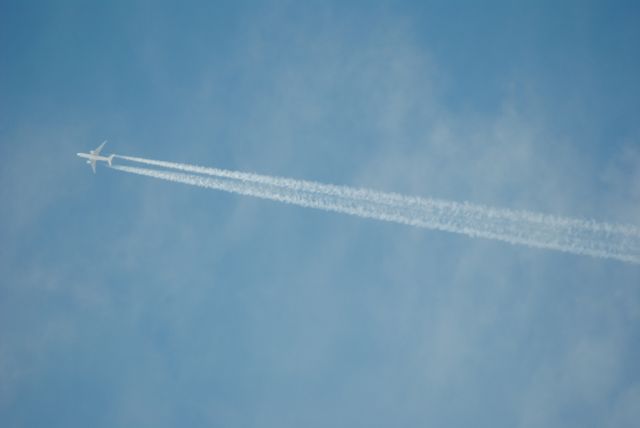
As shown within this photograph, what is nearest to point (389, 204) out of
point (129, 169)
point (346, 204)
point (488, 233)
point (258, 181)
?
point (346, 204)

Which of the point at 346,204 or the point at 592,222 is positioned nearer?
the point at 592,222

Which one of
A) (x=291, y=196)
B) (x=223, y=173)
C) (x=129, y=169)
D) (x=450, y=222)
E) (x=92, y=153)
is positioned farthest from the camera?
(x=92, y=153)

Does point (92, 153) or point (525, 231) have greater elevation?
point (92, 153)

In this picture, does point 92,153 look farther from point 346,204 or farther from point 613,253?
point 613,253

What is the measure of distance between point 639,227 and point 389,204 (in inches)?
560

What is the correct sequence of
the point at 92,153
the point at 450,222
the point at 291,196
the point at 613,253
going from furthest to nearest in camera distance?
the point at 92,153
the point at 291,196
the point at 450,222
the point at 613,253

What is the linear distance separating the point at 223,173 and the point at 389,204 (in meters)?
11.8

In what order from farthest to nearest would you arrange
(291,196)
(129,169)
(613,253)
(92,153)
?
(92,153) → (129,169) → (291,196) → (613,253)

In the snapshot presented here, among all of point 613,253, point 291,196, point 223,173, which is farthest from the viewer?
point 223,173

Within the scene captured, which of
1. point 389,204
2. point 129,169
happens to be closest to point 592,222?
point 389,204

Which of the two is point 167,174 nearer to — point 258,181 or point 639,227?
point 258,181

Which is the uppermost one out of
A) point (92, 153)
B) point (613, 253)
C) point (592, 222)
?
point (92, 153)

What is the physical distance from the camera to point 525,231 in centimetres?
3384

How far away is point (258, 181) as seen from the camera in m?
39.2
